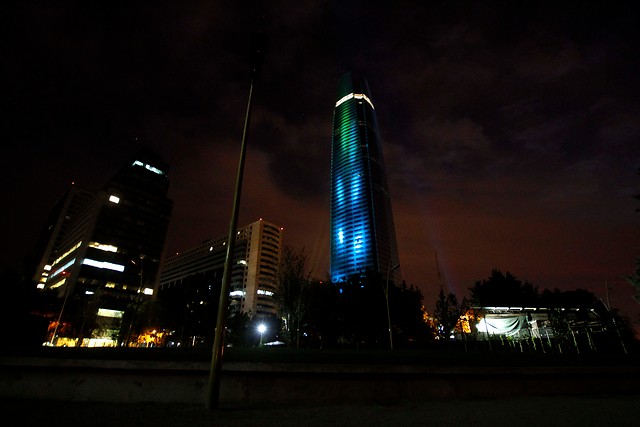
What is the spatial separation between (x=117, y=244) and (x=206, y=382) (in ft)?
482

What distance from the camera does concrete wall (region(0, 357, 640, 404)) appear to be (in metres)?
7.89

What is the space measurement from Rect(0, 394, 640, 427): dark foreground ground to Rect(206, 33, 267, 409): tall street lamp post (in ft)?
1.54

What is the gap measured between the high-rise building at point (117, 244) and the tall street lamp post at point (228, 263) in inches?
4598

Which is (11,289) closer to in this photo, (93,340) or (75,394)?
(75,394)

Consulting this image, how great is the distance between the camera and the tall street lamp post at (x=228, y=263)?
6.92 m

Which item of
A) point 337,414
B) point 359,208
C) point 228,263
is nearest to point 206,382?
point 228,263

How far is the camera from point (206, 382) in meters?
7.98

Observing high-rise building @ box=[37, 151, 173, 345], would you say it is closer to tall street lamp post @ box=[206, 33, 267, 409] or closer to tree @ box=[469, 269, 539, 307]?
tree @ box=[469, 269, 539, 307]

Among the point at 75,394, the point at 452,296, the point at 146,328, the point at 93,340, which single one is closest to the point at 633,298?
the point at 452,296

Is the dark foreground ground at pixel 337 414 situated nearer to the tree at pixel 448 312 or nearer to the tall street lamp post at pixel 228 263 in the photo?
the tall street lamp post at pixel 228 263

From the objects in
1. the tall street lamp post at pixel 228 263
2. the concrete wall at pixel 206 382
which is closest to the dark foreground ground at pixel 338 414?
the concrete wall at pixel 206 382

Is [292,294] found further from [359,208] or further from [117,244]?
[359,208]

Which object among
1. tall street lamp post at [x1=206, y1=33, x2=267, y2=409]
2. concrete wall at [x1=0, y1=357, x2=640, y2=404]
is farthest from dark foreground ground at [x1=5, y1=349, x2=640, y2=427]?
tall street lamp post at [x1=206, y1=33, x2=267, y2=409]

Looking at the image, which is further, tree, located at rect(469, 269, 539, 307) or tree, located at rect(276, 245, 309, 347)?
tree, located at rect(469, 269, 539, 307)
